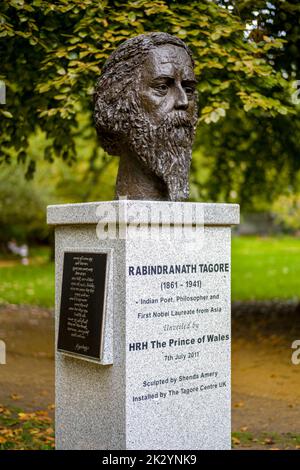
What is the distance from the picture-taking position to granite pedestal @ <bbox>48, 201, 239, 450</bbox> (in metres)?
5.13

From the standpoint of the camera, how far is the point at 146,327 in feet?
17.1

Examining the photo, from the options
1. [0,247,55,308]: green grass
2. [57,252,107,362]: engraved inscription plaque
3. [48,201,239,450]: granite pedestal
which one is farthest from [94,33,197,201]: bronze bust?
[0,247,55,308]: green grass

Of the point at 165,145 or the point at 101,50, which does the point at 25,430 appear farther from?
the point at 101,50

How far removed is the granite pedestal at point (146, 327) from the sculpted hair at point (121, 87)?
697 mm

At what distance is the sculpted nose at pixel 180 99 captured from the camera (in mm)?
5543

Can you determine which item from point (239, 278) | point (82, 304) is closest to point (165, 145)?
point (82, 304)

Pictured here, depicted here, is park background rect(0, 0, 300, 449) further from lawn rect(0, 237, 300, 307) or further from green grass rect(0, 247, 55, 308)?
lawn rect(0, 237, 300, 307)

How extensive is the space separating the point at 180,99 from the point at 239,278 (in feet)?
56.9

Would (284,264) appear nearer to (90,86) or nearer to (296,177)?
(296,177)

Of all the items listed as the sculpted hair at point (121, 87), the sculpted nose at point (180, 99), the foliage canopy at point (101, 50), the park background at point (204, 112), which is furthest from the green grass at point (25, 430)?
the sculpted nose at point (180, 99)

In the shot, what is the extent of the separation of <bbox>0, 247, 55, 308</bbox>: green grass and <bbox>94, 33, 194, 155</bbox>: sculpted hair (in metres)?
11.4

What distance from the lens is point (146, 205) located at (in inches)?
204

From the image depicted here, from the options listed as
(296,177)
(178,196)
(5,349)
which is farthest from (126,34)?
(296,177)
